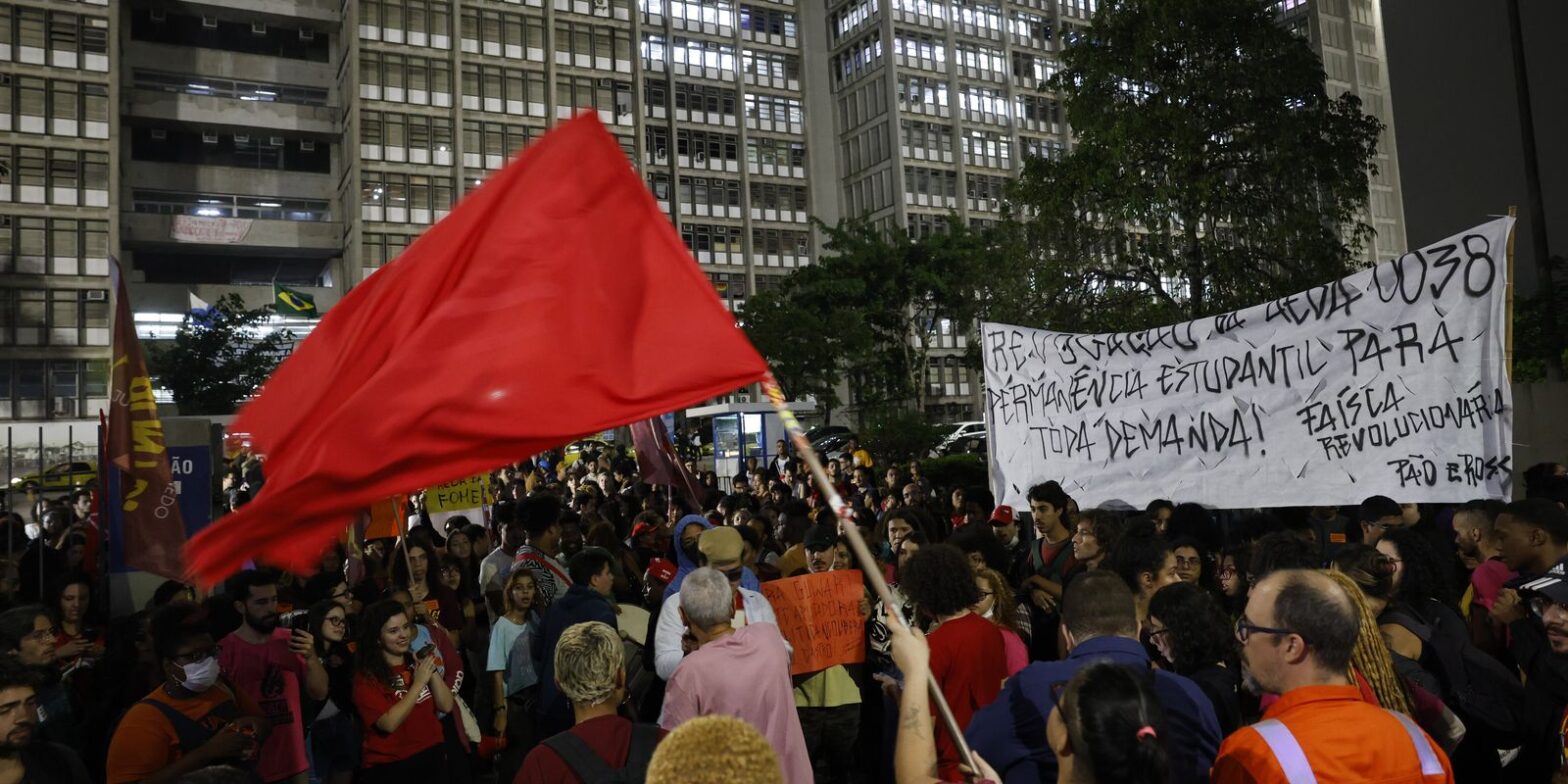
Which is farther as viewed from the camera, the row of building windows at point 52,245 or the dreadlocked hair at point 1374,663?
the row of building windows at point 52,245

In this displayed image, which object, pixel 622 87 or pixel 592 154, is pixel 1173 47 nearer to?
pixel 592 154

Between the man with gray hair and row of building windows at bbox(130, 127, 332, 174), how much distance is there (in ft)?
176

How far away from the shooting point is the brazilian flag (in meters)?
47.8

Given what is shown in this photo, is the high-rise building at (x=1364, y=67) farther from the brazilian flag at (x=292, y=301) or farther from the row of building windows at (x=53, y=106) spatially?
the row of building windows at (x=53, y=106)

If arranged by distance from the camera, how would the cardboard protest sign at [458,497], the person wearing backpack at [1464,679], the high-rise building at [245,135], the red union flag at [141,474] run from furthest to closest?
the high-rise building at [245,135] < the cardboard protest sign at [458,497] < the red union flag at [141,474] < the person wearing backpack at [1464,679]

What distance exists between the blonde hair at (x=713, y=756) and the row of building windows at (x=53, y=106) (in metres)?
51.5

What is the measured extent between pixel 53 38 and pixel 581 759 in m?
51.3

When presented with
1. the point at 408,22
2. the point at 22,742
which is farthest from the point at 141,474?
the point at 408,22

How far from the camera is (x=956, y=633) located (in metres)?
4.30

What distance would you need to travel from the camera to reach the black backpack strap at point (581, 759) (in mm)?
3383

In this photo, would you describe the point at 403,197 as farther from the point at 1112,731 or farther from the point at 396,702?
the point at 1112,731

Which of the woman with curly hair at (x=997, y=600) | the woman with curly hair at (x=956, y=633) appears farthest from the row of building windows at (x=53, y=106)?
the woman with curly hair at (x=956, y=633)

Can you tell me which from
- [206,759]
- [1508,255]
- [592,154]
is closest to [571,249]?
→ [592,154]

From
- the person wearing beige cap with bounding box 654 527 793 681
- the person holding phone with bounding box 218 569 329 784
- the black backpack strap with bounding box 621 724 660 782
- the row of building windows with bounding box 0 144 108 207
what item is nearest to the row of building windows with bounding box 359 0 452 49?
the row of building windows with bounding box 0 144 108 207
